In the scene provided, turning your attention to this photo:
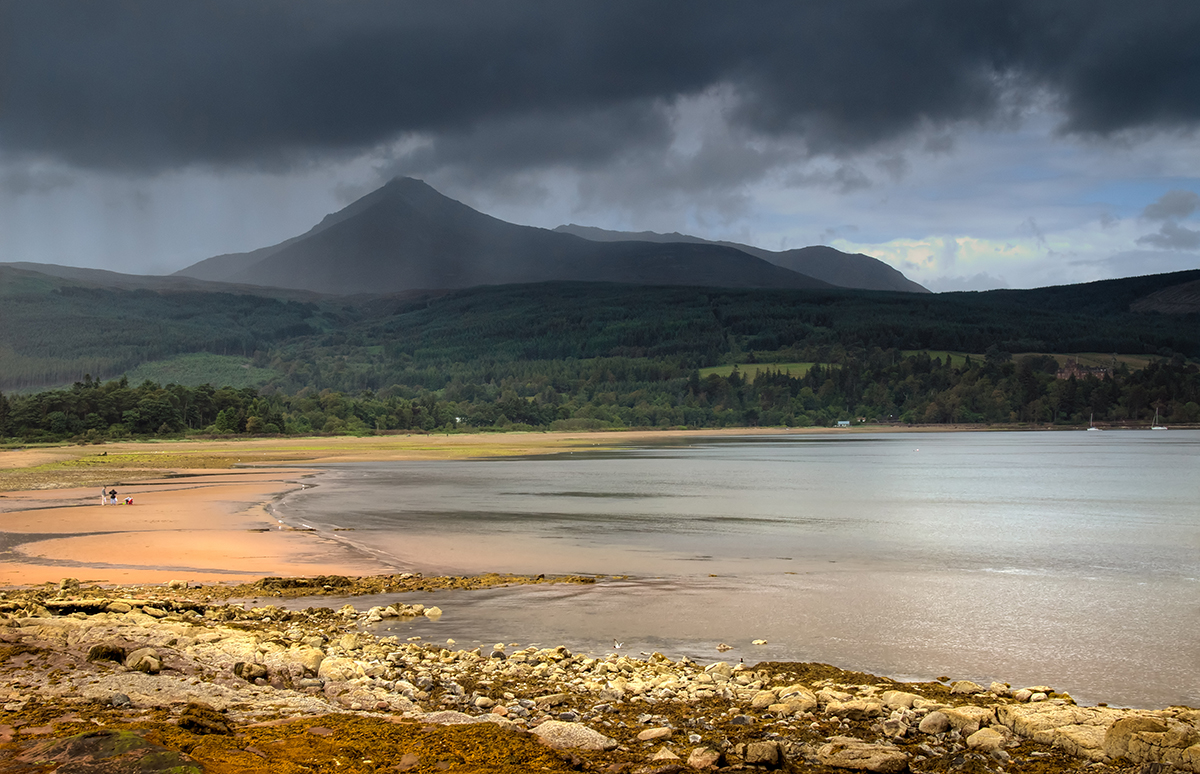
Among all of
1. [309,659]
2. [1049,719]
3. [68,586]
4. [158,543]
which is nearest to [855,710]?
[1049,719]

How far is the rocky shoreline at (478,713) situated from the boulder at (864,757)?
0.02 m

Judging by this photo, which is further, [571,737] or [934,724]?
[934,724]

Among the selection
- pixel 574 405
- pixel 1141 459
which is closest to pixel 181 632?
pixel 1141 459

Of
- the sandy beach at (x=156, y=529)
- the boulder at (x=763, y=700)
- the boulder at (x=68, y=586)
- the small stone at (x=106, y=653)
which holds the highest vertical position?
the small stone at (x=106, y=653)

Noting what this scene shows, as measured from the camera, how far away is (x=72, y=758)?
22.9ft

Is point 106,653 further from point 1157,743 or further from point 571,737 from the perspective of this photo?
point 1157,743

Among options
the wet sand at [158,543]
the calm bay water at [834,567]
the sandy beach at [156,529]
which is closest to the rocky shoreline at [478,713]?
the calm bay water at [834,567]

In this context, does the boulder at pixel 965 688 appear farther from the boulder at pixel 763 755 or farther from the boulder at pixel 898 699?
the boulder at pixel 763 755

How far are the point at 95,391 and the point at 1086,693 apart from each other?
12341 centimetres

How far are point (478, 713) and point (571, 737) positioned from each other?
4.93 feet

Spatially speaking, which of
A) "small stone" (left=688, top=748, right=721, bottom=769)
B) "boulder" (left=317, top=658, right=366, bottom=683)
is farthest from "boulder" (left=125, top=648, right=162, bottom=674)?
"small stone" (left=688, top=748, right=721, bottom=769)

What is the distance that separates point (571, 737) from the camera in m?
8.49

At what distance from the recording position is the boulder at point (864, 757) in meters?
8.08

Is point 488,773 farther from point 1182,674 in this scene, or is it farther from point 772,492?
point 772,492
